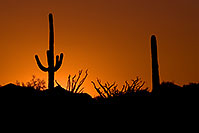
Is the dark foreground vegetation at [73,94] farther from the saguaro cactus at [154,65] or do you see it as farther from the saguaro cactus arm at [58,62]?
the saguaro cactus arm at [58,62]

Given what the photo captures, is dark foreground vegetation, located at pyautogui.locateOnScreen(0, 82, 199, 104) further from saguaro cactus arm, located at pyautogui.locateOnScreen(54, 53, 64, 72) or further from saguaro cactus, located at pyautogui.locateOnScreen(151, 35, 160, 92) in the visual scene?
saguaro cactus arm, located at pyautogui.locateOnScreen(54, 53, 64, 72)

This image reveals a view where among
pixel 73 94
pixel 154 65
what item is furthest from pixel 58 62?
pixel 73 94

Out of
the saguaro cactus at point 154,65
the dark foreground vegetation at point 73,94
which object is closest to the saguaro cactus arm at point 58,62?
the saguaro cactus at point 154,65

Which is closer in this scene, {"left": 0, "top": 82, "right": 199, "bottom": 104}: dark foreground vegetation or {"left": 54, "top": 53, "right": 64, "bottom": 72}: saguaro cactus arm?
{"left": 0, "top": 82, "right": 199, "bottom": 104}: dark foreground vegetation

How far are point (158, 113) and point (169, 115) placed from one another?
24 cm

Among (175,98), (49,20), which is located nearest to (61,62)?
(49,20)

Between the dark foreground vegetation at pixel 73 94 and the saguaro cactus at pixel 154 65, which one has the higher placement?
the saguaro cactus at pixel 154 65

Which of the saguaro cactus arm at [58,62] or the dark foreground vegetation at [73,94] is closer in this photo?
the dark foreground vegetation at [73,94]

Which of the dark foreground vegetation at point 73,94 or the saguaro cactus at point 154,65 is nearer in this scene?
the dark foreground vegetation at point 73,94

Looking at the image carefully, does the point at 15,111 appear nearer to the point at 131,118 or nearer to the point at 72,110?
the point at 72,110

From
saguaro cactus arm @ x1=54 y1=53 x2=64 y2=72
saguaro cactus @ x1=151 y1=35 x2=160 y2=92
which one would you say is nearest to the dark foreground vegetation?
saguaro cactus @ x1=151 y1=35 x2=160 y2=92

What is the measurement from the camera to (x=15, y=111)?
23.9 ft

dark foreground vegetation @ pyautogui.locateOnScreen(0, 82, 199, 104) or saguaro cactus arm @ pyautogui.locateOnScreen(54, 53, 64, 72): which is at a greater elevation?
saguaro cactus arm @ pyautogui.locateOnScreen(54, 53, 64, 72)

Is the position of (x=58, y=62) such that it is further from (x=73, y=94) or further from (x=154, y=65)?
(x=73, y=94)
